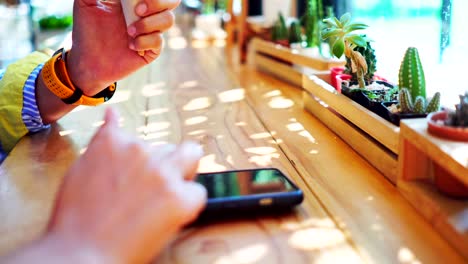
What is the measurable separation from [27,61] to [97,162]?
2.24ft

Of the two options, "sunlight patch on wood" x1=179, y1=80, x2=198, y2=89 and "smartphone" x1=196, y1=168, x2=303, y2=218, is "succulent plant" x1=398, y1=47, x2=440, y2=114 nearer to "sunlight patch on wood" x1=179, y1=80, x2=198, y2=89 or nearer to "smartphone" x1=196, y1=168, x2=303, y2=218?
"smartphone" x1=196, y1=168, x2=303, y2=218

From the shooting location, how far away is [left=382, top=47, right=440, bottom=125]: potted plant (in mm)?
730

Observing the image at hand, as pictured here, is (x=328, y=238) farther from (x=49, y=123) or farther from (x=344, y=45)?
(x=49, y=123)

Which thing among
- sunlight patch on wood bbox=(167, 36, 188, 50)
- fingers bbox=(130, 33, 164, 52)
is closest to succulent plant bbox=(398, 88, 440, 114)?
fingers bbox=(130, 33, 164, 52)

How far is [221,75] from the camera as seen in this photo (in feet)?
5.26

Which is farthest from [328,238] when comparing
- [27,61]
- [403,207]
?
[27,61]

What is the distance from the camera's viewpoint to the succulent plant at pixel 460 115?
606mm

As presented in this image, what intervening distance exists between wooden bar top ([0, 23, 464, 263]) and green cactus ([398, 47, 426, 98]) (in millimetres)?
125

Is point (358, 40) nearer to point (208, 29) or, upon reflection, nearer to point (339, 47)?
point (339, 47)

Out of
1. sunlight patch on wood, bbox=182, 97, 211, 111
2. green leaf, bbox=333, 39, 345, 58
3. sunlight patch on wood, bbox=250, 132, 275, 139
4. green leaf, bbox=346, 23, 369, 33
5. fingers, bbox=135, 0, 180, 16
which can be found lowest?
sunlight patch on wood, bbox=250, 132, 275, 139

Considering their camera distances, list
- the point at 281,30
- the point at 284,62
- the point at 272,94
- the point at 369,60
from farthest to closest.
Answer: the point at 281,30, the point at 284,62, the point at 272,94, the point at 369,60

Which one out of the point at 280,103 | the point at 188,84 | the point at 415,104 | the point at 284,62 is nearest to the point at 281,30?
the point at 284,62

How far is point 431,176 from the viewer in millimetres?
661

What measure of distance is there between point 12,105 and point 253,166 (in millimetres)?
495
